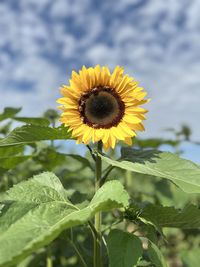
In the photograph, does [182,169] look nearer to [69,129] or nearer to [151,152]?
[151,152]

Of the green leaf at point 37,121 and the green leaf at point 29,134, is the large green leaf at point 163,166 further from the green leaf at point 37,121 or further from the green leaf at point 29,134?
the green leaf at point 37,121

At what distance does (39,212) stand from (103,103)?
566mm

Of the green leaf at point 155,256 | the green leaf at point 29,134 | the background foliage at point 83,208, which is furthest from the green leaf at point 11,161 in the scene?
the green leaf at point 155,256

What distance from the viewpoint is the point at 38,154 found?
90.4 inches

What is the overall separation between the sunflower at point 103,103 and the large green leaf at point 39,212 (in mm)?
218

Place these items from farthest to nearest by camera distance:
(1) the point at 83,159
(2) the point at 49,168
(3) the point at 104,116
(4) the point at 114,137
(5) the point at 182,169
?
1. (2) the point at 49,168
2. (1) the point at 83,159
3. (3) the point at 104,116
4. (4) the point at 114,137
5. (5) the point at 182,169

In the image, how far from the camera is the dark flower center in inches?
67.6

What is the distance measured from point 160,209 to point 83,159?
0.54 metres

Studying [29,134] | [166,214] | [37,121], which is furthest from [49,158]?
[166,214]

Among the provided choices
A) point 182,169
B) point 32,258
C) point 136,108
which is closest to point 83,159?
point 136,108

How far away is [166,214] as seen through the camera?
1.56 metres

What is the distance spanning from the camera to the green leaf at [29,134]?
5.07 ft

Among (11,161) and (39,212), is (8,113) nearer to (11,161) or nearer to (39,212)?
(11,161)

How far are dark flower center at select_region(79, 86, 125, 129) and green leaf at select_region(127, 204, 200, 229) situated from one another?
0.32 m
